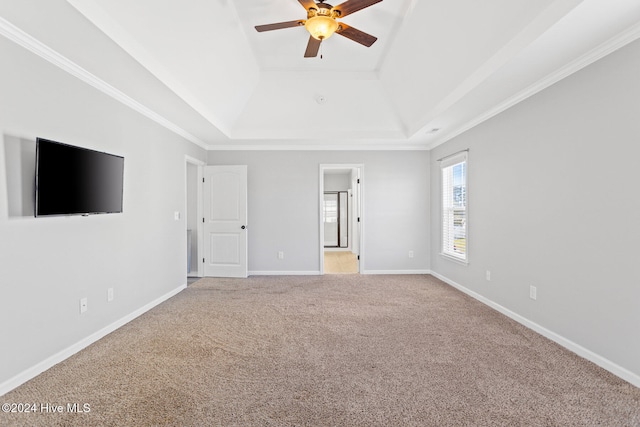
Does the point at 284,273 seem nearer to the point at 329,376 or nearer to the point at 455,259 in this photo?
the point at 455,259

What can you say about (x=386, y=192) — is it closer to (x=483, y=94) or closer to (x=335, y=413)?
(x=483, y=94)

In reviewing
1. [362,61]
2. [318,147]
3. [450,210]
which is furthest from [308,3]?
[450,210]

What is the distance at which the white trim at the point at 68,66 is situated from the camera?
2.07m

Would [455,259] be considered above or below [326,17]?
below

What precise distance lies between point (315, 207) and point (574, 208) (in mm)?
3834

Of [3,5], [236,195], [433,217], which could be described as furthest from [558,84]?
[236,195]

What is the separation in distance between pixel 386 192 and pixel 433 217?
96cm

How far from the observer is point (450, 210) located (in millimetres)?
5082

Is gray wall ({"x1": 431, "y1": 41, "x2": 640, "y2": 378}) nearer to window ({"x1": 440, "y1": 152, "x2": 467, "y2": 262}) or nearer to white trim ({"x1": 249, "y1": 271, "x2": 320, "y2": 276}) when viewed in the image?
window ({"x1": 440, "y1": 152, "x2": 467, "y2": 262})

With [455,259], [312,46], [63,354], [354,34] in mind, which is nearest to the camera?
[63,354]

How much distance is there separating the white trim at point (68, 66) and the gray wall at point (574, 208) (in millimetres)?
4167

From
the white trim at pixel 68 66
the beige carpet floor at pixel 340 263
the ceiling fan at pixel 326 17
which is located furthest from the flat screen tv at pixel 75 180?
the beige carpet floor at pixel 340 263

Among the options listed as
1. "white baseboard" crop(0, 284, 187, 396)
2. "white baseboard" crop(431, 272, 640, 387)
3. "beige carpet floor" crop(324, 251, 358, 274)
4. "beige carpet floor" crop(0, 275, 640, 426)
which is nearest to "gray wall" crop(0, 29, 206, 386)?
"white baseboard" crop(0, 284, 187, 396)

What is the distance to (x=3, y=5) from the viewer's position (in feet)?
6.04
